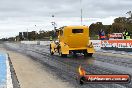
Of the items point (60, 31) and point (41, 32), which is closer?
Result: point (60, 31)

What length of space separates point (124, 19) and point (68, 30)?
3922 inches

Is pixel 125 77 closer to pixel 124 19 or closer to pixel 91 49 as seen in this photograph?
pixel 91 49

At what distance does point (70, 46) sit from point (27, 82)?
16.4 meters

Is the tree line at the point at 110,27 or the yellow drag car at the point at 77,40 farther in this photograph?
the tree line at the point at 110,27

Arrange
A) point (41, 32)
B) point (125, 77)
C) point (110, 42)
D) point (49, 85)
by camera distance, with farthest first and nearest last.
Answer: point (41, 32)
point (110, 42)
point (49, 85)
point (125, 77)

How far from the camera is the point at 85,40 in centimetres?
2853

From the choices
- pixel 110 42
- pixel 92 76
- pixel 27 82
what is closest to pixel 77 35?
pixel 110 42

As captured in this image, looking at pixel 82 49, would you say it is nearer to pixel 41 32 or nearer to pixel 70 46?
pixel 70 46

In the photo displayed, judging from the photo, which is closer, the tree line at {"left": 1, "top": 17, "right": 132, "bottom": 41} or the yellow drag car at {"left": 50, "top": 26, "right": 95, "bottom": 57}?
the yellow drag car at {"left": 50, "top": 26, "right": 95, "bottom": 57}

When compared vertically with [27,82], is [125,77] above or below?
above

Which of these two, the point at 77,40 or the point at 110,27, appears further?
the point at 110,27

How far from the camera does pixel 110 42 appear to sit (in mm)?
36406

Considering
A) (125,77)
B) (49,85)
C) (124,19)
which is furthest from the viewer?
(124,19)

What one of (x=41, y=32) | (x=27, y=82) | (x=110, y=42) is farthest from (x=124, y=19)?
(x=27, y=82)
